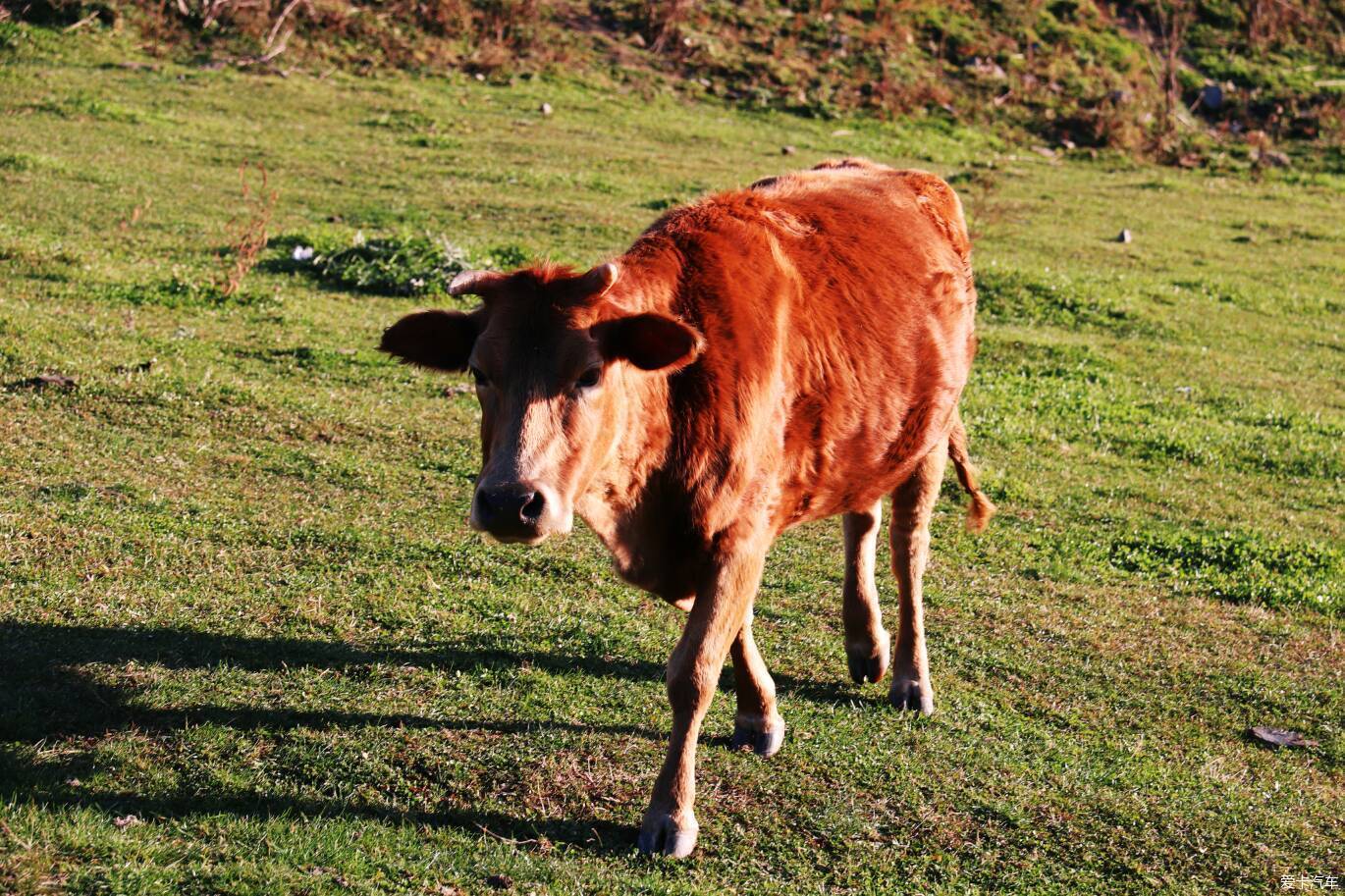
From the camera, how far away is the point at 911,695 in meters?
6.82

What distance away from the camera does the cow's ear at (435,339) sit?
17.4ft

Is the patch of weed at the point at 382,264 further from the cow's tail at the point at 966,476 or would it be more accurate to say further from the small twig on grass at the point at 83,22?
the small twig on grass at the point at 83,22

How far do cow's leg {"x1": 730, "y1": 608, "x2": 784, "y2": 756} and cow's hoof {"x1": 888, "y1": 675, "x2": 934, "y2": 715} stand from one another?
888 millimetres

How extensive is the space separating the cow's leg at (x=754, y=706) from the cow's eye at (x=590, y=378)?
61.6 inches

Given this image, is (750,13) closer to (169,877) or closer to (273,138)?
(273,138)

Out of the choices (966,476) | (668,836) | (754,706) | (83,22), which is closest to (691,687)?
(668,836)

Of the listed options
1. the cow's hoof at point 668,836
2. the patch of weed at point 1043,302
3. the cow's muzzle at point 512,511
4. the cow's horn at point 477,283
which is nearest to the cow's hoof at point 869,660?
the cow's hoof at point 668,836

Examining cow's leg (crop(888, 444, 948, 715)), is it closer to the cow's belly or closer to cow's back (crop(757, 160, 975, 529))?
the cow's belly

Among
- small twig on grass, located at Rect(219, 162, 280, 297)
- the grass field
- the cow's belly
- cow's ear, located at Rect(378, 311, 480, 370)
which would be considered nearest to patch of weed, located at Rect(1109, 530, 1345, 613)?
the grass field

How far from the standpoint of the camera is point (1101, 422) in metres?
12.1

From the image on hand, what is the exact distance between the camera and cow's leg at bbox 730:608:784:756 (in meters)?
6.08

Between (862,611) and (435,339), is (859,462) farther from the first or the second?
(435,339)

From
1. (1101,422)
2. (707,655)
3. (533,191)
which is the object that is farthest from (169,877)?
(533,191)

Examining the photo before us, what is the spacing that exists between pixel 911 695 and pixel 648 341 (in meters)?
2.79
